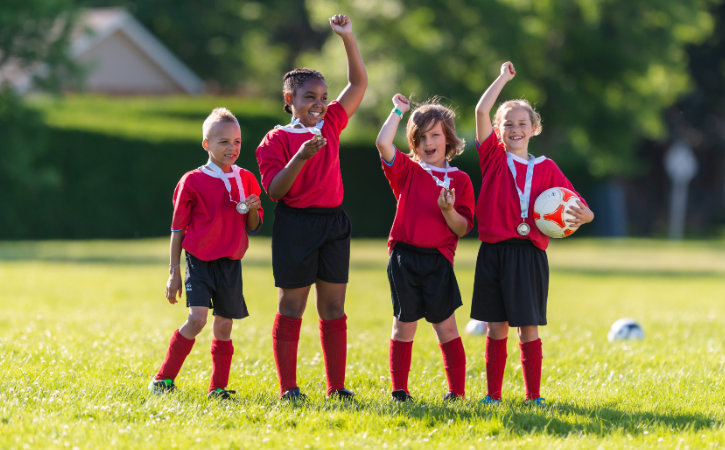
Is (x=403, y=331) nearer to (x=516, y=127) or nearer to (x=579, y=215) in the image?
(x=579, y=215)

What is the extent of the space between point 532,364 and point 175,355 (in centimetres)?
217

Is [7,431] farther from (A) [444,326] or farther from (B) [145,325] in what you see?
(B) [145,325]

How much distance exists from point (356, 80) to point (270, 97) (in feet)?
127

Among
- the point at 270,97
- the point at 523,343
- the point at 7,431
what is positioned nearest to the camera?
the point at 7,431

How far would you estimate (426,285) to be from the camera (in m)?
4.83

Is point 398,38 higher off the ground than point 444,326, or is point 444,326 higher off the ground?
point 398,38

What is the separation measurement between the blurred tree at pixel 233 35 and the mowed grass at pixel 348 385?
32.0 meters

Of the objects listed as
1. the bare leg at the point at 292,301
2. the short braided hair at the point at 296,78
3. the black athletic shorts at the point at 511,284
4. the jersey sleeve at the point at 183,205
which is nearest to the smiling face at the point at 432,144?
the black athletic shorts at the point at 511,284

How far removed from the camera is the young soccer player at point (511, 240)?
476 centimetres

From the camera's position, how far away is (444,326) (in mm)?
4914

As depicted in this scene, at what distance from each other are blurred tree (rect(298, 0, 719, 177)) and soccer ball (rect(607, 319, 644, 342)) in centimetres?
1316

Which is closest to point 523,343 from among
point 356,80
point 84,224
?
point 356,80

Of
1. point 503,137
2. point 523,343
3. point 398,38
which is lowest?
point 523,343

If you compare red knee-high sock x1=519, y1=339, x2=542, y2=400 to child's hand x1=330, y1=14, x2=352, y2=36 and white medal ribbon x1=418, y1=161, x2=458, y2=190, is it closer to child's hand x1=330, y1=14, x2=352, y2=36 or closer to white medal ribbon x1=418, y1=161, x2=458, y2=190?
white medal ribbon x1=418, y1=161, x2=458, y2=190
